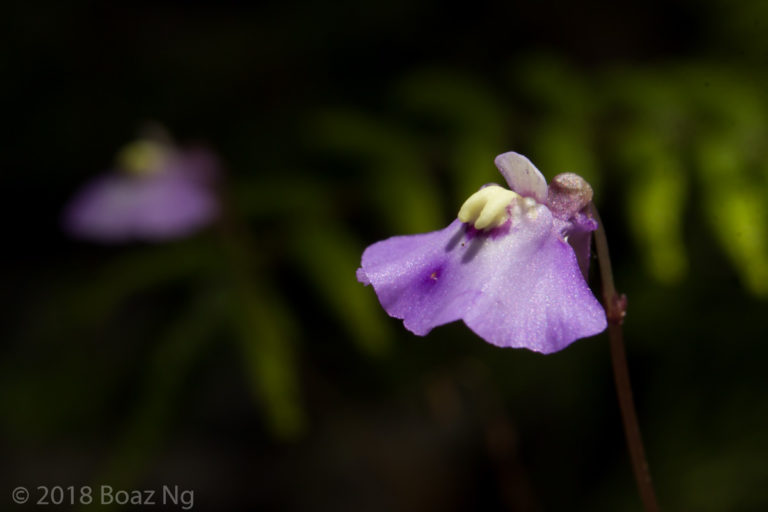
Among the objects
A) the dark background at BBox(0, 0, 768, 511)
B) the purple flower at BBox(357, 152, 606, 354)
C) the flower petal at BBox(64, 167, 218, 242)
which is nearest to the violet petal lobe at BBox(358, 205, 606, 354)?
the purple flower at BBox(357, 152, 606, 354)

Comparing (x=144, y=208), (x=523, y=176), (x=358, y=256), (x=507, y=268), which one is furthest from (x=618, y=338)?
(x=144, y=208)

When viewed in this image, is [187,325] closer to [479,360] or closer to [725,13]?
[479,360]

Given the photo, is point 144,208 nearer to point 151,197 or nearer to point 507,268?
point 151,197

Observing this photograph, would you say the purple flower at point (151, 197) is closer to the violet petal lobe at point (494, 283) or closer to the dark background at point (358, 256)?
the dark background at point (358, 256)

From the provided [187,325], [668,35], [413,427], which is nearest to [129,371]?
[187,325]

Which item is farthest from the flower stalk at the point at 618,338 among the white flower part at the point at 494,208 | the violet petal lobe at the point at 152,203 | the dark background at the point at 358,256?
the violet petal lobe at the point at 152,203
